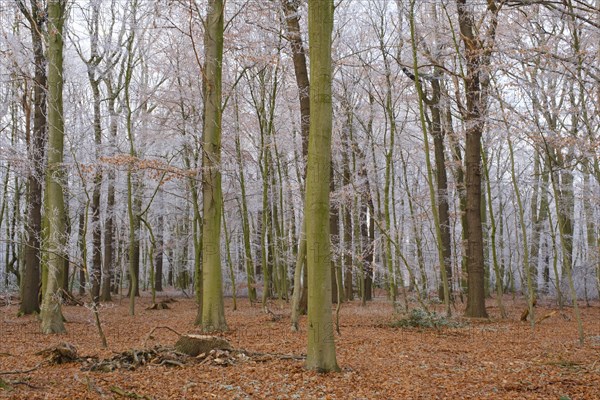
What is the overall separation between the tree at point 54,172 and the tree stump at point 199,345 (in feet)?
11.9

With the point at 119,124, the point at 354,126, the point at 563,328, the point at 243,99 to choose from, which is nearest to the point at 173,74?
the point at 243,99

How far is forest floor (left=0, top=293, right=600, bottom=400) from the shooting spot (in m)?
4.75

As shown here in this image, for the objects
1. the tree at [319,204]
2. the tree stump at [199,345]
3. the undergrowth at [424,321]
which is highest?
the tree at [319,204]

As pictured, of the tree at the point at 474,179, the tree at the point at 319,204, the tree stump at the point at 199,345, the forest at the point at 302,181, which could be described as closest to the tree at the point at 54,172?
the forest at the point at 302,181

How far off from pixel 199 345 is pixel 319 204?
2.83m

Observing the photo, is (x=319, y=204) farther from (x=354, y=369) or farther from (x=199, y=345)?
(x=199, y=345)

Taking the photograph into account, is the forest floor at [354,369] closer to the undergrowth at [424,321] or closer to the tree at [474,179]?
the undergrowth at [424,321]

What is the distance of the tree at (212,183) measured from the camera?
9344 millimetres

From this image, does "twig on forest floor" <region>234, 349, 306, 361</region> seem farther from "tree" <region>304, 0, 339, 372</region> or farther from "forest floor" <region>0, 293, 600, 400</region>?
"tree" <region>304, 0, 339, 372</region>

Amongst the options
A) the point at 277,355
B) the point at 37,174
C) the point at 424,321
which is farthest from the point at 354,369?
the point at 37,174

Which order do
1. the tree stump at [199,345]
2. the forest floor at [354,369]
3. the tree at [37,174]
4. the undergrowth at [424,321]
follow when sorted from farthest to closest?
1. the tree at [37,174]
2. the undergrowth at [424,321]
3. the tree stump at [199,345]
4. the forest floor at [354,369]

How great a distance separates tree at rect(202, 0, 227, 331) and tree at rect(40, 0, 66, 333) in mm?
2736

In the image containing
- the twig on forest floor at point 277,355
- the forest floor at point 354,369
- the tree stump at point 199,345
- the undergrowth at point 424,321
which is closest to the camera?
the forest floor at point 354,369

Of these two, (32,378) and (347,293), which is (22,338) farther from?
(347,293)
